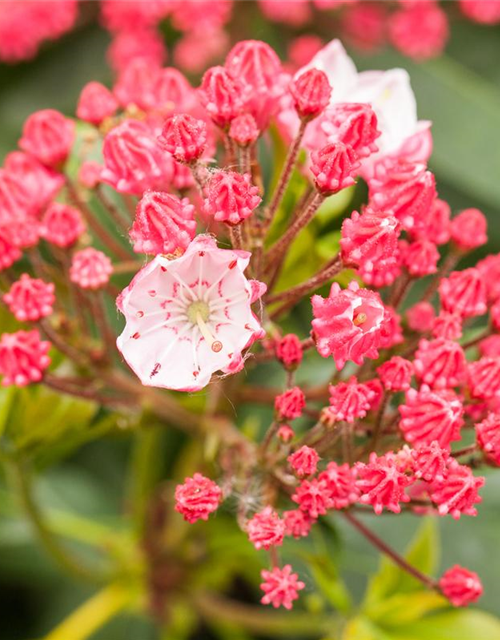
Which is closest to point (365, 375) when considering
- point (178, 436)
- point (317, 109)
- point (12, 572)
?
point (317, 109)

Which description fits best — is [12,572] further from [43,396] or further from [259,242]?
[259,242]

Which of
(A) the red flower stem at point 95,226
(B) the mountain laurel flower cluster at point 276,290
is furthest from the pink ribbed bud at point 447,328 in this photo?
(A) the red flower stem at point 95,226

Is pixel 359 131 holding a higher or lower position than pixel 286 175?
higher

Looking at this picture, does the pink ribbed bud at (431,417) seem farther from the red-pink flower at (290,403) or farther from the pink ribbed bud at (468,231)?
the pink ribbed bud at (468,231)

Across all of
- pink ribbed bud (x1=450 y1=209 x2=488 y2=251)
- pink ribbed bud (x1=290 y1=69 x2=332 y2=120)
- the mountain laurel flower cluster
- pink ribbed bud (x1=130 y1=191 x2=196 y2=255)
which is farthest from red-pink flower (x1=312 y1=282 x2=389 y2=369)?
pink ribbed bud (x1=450 y1=209 x2=488 y2=251)

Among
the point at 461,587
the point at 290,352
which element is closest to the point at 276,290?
the point at 290,352

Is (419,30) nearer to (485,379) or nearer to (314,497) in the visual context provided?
(485,379)

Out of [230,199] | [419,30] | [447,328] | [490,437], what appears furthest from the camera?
[419,30]
